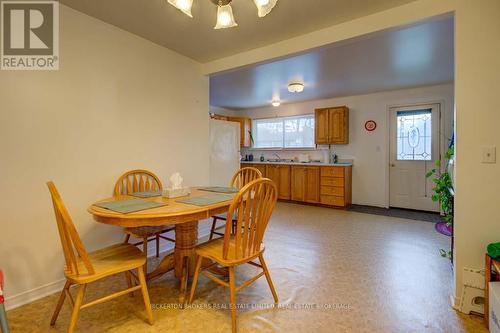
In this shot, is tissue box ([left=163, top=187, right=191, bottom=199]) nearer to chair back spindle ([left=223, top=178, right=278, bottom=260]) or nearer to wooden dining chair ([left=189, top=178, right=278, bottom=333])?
wooden dining chair ([left=189, top=178, right=278, bottom=333])

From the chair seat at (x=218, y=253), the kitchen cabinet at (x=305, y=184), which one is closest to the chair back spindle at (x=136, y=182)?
the chair seat at (x=218, y=253)

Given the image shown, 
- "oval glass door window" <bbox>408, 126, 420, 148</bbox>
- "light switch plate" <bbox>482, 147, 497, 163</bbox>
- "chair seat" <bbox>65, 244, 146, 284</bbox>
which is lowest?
"chair seat" <bbox>65, 244, 146, 284</bbox>

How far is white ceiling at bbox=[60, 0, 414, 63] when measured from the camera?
1.94 meters

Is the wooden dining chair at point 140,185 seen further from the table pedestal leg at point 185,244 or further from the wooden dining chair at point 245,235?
the wooden dining chair at point 245,235

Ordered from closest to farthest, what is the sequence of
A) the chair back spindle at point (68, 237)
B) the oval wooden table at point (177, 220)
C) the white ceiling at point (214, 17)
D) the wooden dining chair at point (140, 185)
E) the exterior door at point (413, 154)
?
the chair back spindle at point (68, 237), the oval wooden table at point (177, 220), the white ceiling at point (214, 17), the wooden dining chair at point (140, 185), the exterior door at point (413, 154)

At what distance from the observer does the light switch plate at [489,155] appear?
1.60 m

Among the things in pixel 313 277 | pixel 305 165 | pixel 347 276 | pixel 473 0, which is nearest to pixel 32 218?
pixel 313 277

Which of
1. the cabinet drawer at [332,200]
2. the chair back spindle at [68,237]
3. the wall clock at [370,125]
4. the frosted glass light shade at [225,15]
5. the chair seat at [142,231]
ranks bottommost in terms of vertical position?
the cabinet drawer at [332,200]

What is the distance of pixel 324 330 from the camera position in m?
1.50

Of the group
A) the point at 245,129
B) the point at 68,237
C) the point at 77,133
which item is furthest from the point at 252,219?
the point at 245,129

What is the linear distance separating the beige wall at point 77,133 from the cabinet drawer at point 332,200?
10.4 ft

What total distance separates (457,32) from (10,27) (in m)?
3.22

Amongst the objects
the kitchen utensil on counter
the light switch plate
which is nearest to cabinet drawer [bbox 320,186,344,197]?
the kitchen utensil on counter

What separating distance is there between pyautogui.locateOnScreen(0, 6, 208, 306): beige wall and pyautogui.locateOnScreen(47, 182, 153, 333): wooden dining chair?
25.2 inches
